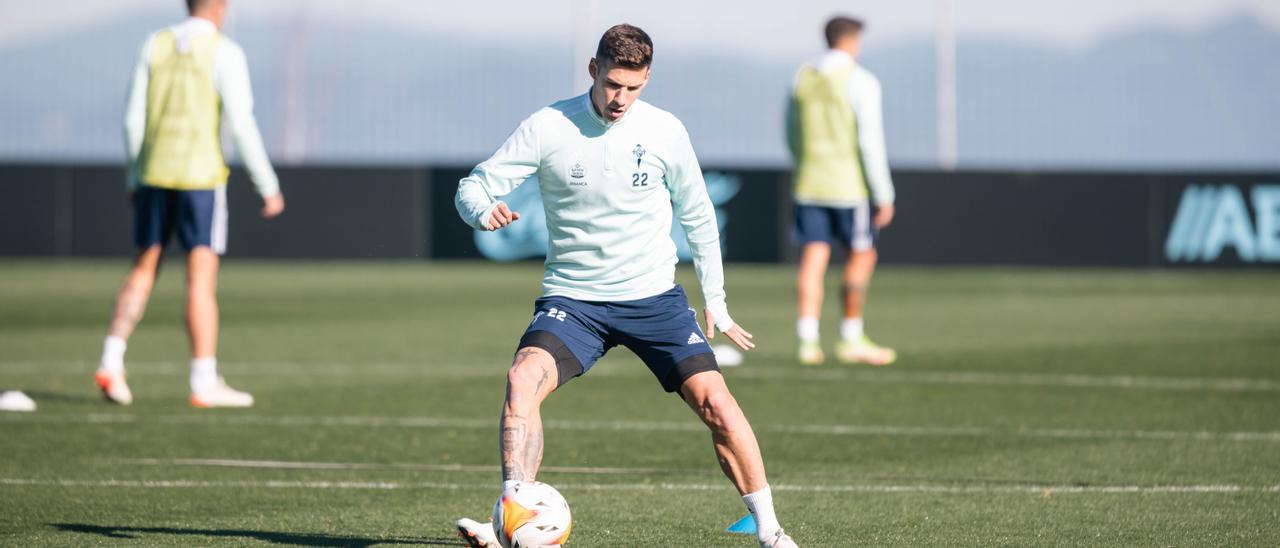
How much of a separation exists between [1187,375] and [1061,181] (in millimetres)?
13925

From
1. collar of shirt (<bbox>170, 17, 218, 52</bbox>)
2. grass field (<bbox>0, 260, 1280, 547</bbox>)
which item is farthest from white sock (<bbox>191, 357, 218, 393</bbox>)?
collar of shirt (<bbox>170, 17, 218, 52</bbox>)

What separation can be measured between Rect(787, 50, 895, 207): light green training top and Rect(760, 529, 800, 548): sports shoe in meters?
6.79

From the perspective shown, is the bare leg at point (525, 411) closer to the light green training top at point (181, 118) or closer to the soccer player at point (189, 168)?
the soccer player at point (189, 168)

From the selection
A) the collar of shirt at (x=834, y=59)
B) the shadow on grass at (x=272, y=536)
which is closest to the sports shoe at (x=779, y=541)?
the shadow on grass at (x=272, y=536)

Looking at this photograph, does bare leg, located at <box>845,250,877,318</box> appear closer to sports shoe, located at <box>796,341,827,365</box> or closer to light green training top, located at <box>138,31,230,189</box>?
sports shoe, located at <box>796,341,827,365</box>

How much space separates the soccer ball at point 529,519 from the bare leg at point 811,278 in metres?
6.93

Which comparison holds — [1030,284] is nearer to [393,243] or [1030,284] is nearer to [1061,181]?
[1061,181]

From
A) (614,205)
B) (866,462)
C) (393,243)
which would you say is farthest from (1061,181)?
(614,205)

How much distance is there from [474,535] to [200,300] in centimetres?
452

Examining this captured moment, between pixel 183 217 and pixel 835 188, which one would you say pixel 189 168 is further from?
pixel 835 188

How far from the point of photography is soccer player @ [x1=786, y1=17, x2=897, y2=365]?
12406 mm

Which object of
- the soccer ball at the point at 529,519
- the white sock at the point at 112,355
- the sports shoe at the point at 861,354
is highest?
the soccer ball at the point at 529,519

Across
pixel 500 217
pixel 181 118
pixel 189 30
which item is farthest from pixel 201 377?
pixel 500 217

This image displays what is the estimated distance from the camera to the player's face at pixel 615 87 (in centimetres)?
559
